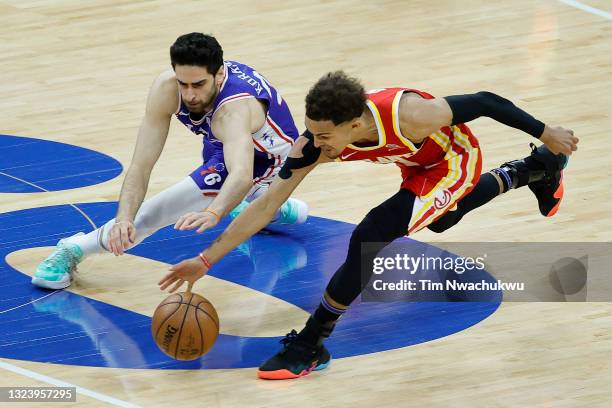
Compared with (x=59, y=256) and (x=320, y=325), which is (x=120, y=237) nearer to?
(x=59, y=256)

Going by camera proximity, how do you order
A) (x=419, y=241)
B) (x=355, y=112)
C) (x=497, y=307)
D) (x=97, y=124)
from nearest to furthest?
(x=355, y=112)
(x=497, y=307)
(x=419, y=241)
(x=97, y=124)

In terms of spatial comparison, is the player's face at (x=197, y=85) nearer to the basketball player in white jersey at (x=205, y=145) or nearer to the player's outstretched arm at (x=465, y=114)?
the basketball player in white jersey at (x=205, y=145)

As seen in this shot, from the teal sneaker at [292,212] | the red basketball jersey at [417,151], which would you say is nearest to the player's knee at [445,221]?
the red basketball jersey at [417,151]

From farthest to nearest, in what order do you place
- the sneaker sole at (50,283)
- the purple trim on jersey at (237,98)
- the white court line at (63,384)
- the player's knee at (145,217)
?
the sneaker sole at (50,283) < the player's knee at (145,217) < the purple trim on jersey at (237,98) < the white court line at (63,384)

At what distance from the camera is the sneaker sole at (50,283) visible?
741 centimetres

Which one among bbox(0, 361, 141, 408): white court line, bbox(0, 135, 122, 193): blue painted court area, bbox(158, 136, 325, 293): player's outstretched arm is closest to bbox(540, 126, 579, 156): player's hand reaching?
bbox(158, 136, 325, 293): player's outstretched arm

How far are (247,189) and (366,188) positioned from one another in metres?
2.27

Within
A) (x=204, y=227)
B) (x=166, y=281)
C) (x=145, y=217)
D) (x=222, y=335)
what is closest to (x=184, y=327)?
(x=166, y=281)

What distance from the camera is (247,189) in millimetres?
6762

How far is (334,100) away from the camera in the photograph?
19.8 ft

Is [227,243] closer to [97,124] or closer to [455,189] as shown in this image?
[455,189]

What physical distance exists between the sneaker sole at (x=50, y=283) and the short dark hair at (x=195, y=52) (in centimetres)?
146

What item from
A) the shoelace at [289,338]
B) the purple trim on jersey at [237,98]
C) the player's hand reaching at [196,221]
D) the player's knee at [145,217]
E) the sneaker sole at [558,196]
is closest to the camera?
the player's hand reaching at [196,221]

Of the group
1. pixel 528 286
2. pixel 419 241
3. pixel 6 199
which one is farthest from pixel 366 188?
pixel 6 199
